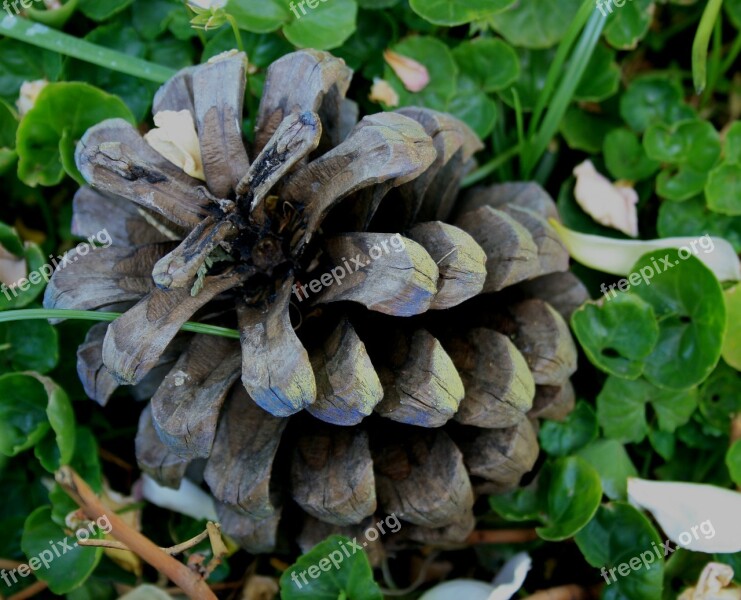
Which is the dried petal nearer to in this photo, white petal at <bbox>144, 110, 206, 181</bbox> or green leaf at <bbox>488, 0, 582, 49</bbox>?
green leaf at <bbox>488, 0, 582, 49</bbox>

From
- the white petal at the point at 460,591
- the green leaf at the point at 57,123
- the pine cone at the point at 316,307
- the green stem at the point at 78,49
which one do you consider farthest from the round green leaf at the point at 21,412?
the white petal at the point at 460,591

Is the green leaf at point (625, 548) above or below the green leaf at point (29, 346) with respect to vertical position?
below

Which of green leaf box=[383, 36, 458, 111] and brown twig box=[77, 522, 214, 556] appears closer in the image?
brown twig box=[77, 522, 214, 556]

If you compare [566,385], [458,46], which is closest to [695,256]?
[566,385]

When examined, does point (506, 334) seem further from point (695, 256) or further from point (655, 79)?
point (655, 79)

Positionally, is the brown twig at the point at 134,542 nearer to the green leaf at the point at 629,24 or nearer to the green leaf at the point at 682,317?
the green leaf at the point at 682,317

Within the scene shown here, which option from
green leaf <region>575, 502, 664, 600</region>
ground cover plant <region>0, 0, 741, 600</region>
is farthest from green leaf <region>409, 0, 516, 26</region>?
green leaf <region>575, 502, 664, 600</region>
